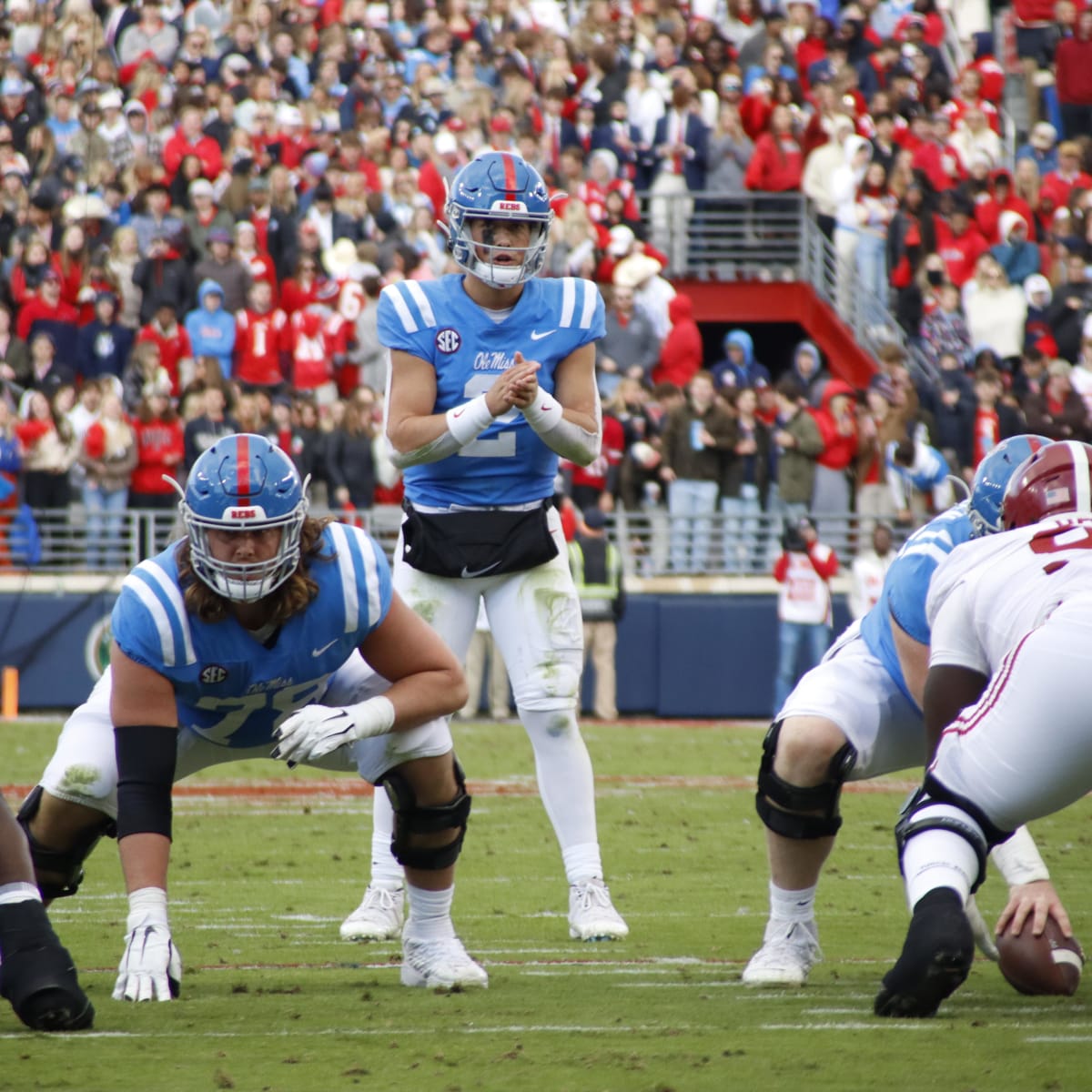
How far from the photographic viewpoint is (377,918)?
220 inches

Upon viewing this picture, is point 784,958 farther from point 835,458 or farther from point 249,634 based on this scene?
point 835,458

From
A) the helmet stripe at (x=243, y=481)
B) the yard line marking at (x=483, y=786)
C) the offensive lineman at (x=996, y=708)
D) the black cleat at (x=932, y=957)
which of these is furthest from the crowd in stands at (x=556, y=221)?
the black cleat at (x=932, y=957)

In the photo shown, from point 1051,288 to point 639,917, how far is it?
11892 mm

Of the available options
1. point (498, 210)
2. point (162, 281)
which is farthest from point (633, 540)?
point (498, 210)

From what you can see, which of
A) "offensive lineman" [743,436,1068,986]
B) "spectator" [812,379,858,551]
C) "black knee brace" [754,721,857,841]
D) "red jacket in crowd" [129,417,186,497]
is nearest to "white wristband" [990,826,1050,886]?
"offensive lineman" [743,436,1068,986]

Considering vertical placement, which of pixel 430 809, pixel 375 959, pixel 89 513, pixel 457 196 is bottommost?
pixel 89 513

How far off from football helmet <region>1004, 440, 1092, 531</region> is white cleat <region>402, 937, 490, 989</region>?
1592 mm

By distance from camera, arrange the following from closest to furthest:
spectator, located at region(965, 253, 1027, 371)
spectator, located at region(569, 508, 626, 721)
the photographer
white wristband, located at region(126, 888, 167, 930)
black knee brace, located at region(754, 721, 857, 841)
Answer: white wristband, located at region(126, 888, 167, 930) < black knee brace, located at region(754, 721, 857, 841) < the photographer < spectator, located at region(569, 508, 626, 721) < spectator, located at region(965, 253, 1027, 371)

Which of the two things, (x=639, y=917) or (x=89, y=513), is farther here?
(x=89, y=513)

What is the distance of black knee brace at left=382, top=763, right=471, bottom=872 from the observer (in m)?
4.69

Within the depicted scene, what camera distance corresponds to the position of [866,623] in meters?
5.24

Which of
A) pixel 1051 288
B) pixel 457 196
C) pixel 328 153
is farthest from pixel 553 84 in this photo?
pixel 457 196

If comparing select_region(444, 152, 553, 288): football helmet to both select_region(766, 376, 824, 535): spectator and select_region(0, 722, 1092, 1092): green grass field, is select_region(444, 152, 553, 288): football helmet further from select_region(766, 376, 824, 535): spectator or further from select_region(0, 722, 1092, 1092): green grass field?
select_region(766, 376, 824, 535): spectator

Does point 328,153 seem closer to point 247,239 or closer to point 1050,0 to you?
point 247,239
